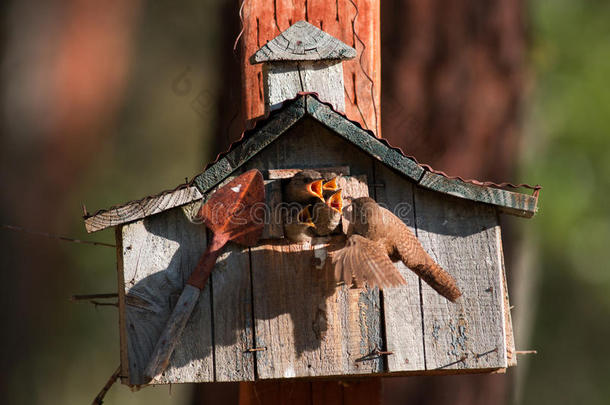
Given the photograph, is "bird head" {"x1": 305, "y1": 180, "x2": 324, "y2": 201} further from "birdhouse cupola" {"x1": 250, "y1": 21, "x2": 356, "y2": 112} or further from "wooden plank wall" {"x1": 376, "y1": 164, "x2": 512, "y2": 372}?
"birdhouse cupola" {"x1": 250, "y1": 21, "x2": 356, "y2": 112}

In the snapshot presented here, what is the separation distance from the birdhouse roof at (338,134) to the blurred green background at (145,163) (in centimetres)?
165

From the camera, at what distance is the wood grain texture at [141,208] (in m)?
3.03

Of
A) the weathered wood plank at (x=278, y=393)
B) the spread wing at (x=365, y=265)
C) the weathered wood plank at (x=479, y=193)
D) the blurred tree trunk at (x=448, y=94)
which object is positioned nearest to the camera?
the spread wing at (x=365, y=265)

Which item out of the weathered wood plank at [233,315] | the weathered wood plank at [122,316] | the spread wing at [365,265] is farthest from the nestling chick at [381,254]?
the weathered wood plank at [122,316]

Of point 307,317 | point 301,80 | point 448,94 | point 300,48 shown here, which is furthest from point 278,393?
point 448,94

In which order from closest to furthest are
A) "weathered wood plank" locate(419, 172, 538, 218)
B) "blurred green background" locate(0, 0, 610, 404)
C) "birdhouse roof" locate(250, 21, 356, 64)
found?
1. "weathered wood plank" locate(419, 172, 538, 218)
2. "birdhouse roof" locate(250, 21, 356, 64)
3. "blurred green background" locate(0, 0, 610, 404)

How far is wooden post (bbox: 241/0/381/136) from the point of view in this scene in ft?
12.1

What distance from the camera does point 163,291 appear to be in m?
3.09

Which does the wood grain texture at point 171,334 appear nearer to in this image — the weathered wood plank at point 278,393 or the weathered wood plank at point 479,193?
the weathered wood plank at point 278,393

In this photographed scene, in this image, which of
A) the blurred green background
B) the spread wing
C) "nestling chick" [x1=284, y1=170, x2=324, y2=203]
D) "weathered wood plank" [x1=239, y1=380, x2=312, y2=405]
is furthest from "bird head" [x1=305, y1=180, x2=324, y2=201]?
the blurred green background

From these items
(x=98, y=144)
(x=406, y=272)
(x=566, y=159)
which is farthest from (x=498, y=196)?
(x=566, y=159)

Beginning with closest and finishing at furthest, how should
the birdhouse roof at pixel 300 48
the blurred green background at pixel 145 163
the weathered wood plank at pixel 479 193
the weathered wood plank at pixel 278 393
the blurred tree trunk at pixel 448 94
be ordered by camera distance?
the weathered wood plank at pixel 479 193, the birdhouse roof at pixel 300 48, the weathered wood plank at pixel 278 393, the blurred tree trunk at pixel 448 94, the blurred green background at pixel 145 163

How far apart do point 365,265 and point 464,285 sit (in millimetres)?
478

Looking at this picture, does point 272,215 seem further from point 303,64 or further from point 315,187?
point 303,64
